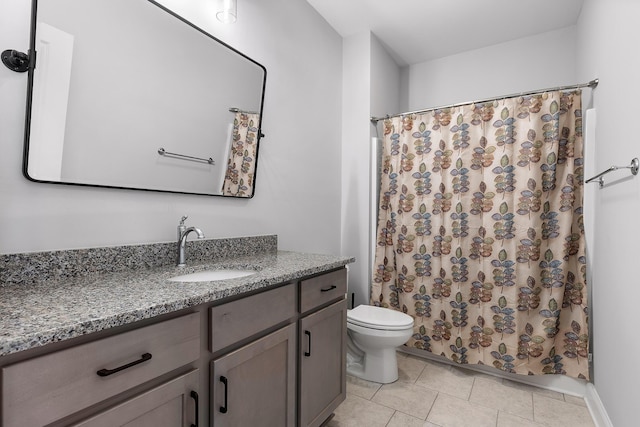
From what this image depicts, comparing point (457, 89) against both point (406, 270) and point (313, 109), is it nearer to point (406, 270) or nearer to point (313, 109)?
point (313, 109)

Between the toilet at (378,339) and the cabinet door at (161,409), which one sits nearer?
the cabinet door at (161,409)

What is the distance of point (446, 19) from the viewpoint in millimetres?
2555

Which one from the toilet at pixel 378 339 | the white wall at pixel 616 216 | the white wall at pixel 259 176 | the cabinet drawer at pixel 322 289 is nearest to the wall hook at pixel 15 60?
the white wall at pixel 259 176

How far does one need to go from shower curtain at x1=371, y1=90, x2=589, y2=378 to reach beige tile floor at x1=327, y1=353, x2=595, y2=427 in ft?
0.49

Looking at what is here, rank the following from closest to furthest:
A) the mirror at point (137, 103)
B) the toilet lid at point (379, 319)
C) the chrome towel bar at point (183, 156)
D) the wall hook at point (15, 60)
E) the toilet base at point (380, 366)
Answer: the wall hook at point (15, 60) → the mirror at point (137, 103) → the chrome towel bar at point (183, 156) → the toilet lid at point (379, 319) → the toilet base at point (380, 366)

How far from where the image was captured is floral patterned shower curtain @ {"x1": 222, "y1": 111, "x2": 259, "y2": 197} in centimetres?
182

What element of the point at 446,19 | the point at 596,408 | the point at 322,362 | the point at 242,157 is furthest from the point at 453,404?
the point at 446,19

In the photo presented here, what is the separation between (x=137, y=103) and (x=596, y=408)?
2.80m

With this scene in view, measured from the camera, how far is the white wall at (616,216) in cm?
137

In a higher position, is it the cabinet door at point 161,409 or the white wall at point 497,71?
the white wall at point 497,71

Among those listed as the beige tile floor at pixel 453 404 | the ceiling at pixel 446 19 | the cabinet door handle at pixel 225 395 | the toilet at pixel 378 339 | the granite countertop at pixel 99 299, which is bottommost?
the beige tile floor at pixel 453 404

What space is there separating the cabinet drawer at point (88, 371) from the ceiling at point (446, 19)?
241 centimetres

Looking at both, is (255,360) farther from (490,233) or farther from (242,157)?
(490,233)

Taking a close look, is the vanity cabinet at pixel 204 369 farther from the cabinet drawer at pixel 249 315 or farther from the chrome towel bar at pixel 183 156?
the chrome towel bar at pixel 183 156
